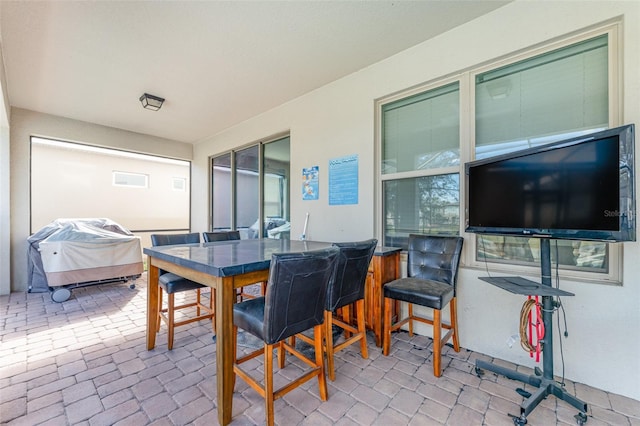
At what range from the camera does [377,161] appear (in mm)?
3117

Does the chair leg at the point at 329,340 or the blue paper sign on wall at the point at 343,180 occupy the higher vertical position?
the blue paper sign on wall at the point at 343,180

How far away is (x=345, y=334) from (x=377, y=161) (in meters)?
1.86

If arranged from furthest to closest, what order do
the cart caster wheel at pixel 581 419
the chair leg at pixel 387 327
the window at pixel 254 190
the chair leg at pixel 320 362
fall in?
1. the window at pixel 254 190
2. the chair leg at pixel 387 327
3. the chair leg at pixel 320 362
4. the cart caster wheel at pixel 581 419

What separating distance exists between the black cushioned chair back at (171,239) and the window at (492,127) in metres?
2.15

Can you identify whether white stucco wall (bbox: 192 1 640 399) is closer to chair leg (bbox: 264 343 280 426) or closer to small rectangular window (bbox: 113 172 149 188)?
chair leg (bbox: 264 343 280 426)

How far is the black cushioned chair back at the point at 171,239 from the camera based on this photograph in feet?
9.34

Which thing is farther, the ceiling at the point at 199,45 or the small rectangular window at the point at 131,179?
the small rectangular window at the point at 131,179

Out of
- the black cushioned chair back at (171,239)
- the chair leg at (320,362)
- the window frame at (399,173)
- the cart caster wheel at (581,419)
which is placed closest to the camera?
the cart caster wheel at (581,419)

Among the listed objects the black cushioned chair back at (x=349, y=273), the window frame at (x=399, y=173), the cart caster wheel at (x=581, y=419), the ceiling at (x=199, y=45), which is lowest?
the cart caster wheel at (x=581, y=419)

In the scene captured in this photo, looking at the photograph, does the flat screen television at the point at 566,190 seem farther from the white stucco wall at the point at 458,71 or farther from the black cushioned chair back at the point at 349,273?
the black cushioned chair back at the point at 349,273

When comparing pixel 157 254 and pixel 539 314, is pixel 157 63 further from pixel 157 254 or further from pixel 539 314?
pixel 539 314

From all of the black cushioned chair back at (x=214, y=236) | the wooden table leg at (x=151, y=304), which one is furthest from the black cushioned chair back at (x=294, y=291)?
the black cushioned chair back at (x=214, y=236)

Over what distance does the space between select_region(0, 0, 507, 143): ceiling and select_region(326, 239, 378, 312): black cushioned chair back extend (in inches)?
76.6

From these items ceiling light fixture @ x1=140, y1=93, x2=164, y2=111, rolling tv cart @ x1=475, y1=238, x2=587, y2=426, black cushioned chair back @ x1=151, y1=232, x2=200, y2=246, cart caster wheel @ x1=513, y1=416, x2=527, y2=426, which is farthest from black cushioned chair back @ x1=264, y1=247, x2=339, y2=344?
ceiling light fixture @ x1=140, y1=93, x2=164, y2=111
